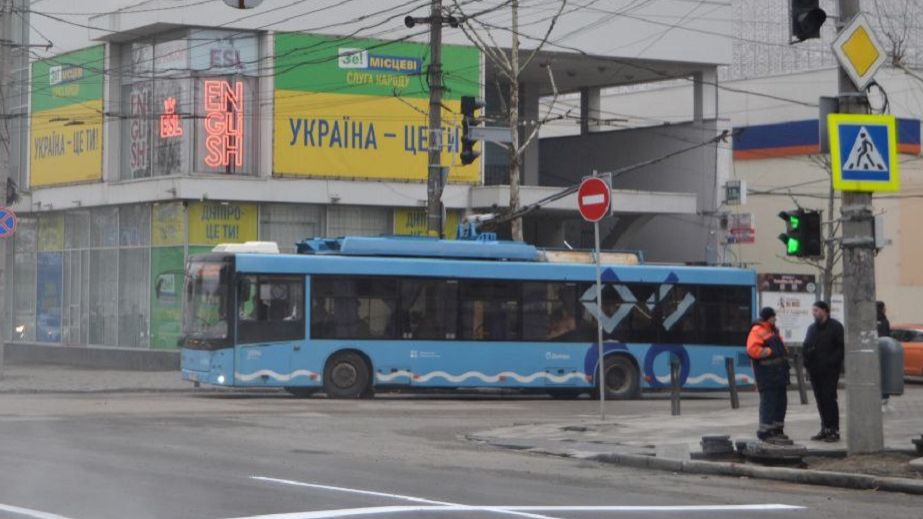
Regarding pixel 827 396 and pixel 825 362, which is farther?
pixel 825 362

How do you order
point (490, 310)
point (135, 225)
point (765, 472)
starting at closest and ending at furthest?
point (765, 472) → point (490, 310) → point (135, 225)

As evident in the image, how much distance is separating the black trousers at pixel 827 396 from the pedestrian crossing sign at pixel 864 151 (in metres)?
3.21

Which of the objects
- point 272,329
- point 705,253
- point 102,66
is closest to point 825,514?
point 272,329

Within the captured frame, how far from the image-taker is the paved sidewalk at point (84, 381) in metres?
30.5

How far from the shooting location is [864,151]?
1597 cm

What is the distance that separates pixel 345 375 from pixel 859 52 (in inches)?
593

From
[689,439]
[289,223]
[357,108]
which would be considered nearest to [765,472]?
[689,439]

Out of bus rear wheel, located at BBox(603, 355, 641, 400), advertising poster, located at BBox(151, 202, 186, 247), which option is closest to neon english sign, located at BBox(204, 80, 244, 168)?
advertising poster, located at BBox(151, 202, 186, 247)

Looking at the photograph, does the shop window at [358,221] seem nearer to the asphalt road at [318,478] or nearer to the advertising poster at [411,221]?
the advertising poster at [411,221]

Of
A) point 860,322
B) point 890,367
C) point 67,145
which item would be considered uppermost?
point 67,145

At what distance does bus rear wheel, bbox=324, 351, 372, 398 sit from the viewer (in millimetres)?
28750

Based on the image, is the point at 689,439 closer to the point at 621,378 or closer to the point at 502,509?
the point at 502,509

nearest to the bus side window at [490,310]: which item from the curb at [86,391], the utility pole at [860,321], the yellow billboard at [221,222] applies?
the curb at [86,391]

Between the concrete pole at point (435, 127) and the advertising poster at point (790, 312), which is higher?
the concrete pole at point (435, 127)
